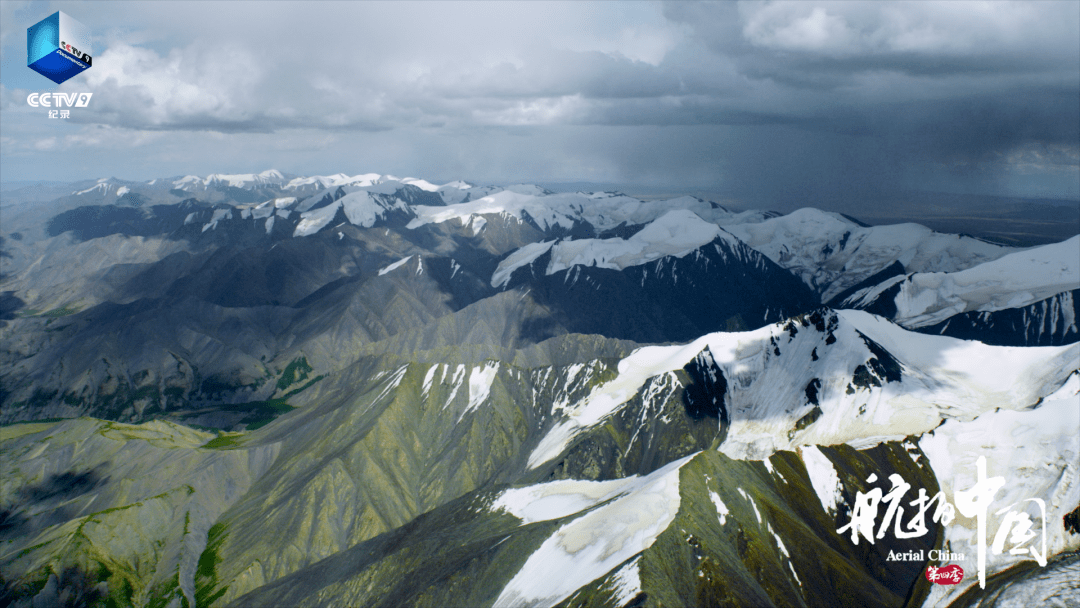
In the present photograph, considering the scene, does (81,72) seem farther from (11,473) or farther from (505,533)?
(11,473)

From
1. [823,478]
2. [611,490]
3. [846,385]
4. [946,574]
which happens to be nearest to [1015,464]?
[946,574]

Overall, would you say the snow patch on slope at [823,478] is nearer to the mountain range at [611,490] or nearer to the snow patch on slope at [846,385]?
the mountain range at [611,490]

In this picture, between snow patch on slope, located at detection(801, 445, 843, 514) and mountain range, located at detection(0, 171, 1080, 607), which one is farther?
snow patch on slope, located at detection(801, 445, 843, 514)

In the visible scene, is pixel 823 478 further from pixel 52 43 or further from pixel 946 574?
pixel 52 43

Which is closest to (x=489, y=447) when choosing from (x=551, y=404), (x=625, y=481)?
(x=551, y=404)

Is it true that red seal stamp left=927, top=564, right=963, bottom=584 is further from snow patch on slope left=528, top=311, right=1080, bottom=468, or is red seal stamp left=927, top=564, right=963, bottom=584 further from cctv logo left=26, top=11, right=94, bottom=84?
cctv logo left=26, top=11, right=94, bottom=84

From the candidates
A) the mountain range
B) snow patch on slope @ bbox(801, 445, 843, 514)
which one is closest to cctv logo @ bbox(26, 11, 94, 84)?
the mountain range

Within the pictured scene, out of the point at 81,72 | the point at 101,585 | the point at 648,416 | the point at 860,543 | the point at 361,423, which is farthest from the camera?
the point at 361,423

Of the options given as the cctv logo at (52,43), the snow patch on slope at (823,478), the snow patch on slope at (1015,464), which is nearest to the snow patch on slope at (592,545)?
the snow patch on slope at (823,478)

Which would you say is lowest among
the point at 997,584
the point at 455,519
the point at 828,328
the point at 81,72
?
the point at 455,519

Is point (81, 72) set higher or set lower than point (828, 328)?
higher

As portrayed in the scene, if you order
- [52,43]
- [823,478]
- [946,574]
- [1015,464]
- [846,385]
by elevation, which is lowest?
[946,574]
